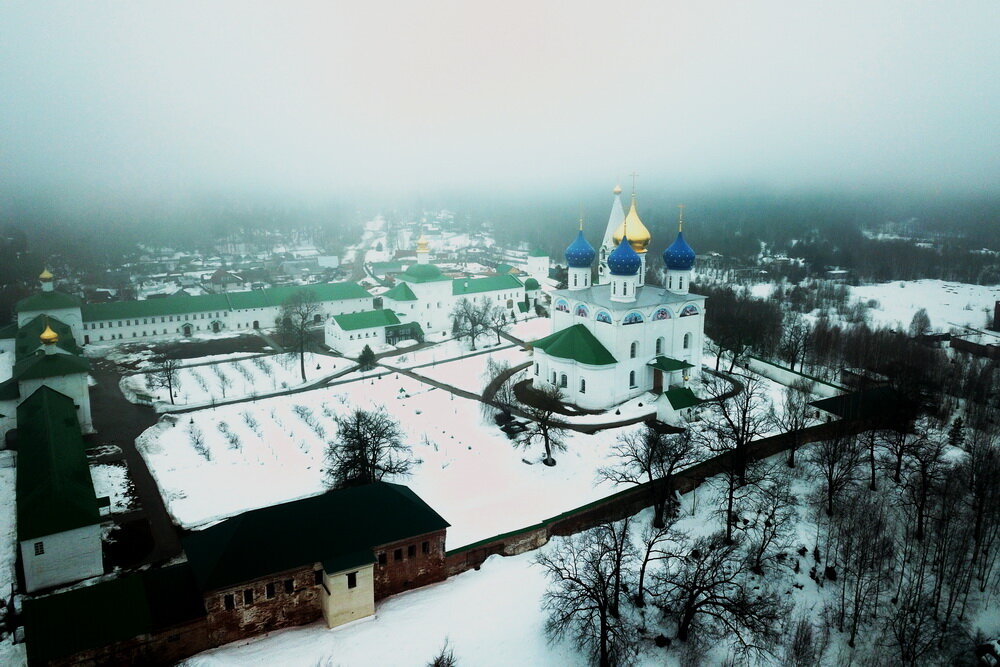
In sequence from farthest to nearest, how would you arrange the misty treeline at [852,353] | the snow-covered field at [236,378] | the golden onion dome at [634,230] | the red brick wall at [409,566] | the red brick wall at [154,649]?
1. the golden onion dome at [634,230]
2. the snow-covered field at [236,378]
3. the misty treeline at [852,353]
4. the red brick wall at [409,566]
5. the red brick wall at [154,649]

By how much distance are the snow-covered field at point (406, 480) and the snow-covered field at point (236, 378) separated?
2523mm

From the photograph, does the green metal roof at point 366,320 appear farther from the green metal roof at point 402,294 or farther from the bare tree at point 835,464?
the bare tree at point 835,464

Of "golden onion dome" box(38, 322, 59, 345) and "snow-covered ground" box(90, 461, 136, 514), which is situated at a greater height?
"golden onion dome" box(38, 322, 59, 345)

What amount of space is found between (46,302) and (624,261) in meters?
31.6

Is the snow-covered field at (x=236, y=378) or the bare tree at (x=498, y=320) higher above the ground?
the bare tree at (x=498, y=320)

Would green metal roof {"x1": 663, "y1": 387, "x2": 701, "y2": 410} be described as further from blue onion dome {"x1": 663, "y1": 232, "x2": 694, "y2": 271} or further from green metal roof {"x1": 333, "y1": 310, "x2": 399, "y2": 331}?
green metal roof {"x1": 333, "y1": 310, "x2": 399, "y2": 331}

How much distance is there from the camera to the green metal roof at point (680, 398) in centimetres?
2381

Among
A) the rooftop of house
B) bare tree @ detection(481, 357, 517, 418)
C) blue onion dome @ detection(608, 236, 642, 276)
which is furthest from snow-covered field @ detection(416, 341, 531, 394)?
blue onion dome @ detection(608, 236, 642, 276)

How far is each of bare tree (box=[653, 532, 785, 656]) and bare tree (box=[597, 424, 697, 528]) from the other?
2524 millimetres

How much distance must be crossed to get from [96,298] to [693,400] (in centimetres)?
4616

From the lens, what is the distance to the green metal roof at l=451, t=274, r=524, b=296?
44656mm

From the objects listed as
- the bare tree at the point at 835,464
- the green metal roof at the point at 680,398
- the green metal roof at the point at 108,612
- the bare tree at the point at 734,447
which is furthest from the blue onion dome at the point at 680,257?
the green metal roof at the point at 108,612

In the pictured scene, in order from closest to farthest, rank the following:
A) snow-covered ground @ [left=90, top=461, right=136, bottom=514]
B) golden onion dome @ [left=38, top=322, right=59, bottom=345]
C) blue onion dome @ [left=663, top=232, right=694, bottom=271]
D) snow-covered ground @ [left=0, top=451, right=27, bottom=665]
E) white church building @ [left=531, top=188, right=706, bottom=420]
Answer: snow-covered ground @ [left=0, top=451, right=27, bottom=665] < snow-covered ground @ [left=90, top=461, right=136, bottom=514] < golden onion dome @ [left=38, top=322, right=59, bottom=345] < white church building @ [left=531, top=188, right=706, bottom=420] < blue onion dome @ [left=663, top=232, right=694, bottom=271]

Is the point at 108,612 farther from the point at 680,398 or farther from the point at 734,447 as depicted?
the point at 680,398
